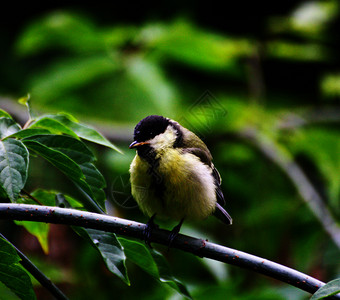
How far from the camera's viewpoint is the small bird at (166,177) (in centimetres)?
172

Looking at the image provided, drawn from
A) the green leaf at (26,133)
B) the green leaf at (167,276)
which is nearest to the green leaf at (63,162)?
the green leaf at (26,133)

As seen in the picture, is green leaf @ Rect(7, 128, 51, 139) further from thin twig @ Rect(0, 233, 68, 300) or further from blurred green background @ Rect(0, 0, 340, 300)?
blurred green background @ Rect(0, 0, 340, 300)

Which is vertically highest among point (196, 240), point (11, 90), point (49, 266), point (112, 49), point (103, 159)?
point (112, 49)

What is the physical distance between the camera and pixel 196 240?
1.36 m

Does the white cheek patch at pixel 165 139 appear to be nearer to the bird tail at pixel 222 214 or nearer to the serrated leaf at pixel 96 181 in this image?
the bird tail at pixel 222 214

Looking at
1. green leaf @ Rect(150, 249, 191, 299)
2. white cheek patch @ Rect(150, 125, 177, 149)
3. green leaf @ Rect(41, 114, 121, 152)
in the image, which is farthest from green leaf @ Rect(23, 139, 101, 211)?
white cheek patch @ Rect(150, 125, 177, 149)

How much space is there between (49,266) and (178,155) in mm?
1604

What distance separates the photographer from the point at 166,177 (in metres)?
1.73

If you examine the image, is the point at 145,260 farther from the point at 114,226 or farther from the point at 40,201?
the point at 40,201

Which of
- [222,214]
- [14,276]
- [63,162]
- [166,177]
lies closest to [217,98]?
[222,214]

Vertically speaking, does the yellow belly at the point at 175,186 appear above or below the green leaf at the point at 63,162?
above

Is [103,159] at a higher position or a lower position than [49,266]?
higher

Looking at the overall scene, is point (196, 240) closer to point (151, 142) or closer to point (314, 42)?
point (151, 142)

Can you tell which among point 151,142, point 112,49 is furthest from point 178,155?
point 112,49
